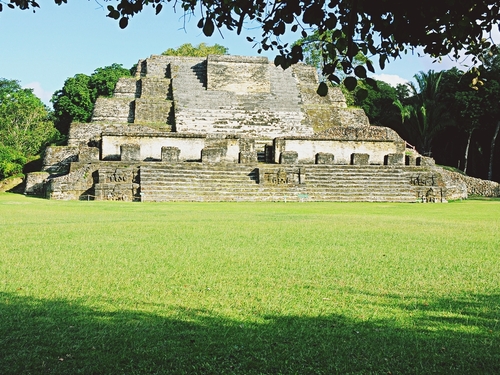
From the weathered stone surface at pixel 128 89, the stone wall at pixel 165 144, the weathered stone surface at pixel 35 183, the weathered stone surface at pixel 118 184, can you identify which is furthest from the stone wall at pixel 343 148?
the weathered stone surface at pixel 128 89

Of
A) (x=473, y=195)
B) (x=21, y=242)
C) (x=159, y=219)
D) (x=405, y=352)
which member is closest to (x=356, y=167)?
(x=473, y=195)

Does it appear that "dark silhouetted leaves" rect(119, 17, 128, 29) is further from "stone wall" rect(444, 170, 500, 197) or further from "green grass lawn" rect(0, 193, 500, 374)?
"stone wall" rect(444, 170, 500, 197)

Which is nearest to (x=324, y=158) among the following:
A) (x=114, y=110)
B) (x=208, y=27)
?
(x=114, y=110)

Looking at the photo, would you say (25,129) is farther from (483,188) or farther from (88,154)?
(483,188)

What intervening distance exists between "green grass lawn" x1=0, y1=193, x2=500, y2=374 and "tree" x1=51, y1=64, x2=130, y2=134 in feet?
101

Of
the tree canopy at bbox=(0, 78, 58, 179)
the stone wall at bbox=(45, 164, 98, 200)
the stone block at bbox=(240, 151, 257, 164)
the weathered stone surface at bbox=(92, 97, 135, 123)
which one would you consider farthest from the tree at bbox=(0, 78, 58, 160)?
the stone block at bbox=(240, 151, 257, 164)

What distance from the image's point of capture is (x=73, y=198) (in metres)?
17.3

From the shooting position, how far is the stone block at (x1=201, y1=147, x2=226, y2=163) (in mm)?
19031

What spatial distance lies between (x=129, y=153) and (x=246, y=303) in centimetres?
1537

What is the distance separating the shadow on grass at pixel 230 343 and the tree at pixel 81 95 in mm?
Answer: 34834

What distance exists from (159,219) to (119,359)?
24.3ft

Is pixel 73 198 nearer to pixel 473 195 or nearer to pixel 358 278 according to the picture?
pixel 358 278

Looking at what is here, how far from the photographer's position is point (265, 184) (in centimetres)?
1827

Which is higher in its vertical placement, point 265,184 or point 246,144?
point 246,144
